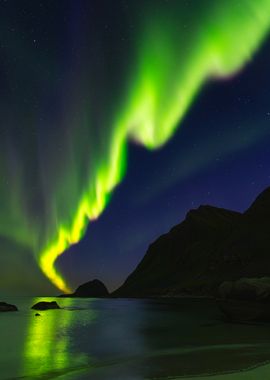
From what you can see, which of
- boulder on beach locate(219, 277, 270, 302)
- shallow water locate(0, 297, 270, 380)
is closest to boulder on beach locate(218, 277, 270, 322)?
boulder on beach locate(219, 277, 270, 302)

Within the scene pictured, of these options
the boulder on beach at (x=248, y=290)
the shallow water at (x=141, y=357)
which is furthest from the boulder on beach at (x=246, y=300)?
the shallow water at (x=141, y=357)

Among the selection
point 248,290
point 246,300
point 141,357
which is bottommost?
point 141,357

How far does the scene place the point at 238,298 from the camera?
58875 mm

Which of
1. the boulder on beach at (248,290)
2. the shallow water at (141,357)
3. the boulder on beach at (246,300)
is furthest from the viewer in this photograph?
the boulder on beach at (248,290)

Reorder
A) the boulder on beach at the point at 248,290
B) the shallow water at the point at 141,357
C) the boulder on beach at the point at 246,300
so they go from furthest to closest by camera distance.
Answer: the boulder on beach at the point at 248,290
the boulder on beach at the point at 246,300
the shallow water at the point at 141,357

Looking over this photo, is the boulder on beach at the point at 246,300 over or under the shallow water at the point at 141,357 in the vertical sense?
over

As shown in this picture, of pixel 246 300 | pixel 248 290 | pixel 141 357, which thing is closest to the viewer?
pixel 141 357

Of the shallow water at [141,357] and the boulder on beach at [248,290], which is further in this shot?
the boulder on beach at [248,290]

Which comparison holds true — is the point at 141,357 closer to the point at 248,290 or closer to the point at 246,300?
the point at 246,300

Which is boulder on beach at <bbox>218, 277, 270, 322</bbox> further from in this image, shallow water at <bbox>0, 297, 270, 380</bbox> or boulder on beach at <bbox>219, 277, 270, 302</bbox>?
shallow water at <bbox>0, 297, 270, 380</bbox>

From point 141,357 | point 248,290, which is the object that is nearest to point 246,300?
point 248,290

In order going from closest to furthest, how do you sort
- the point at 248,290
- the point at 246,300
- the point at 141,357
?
1. the point at 141,357
2. the point at 246,300
3. the point at 248,290

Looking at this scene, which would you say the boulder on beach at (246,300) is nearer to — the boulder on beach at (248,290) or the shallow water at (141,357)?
the boulder on beach at (248,290)

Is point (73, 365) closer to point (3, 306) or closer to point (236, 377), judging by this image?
point (236, 377)
